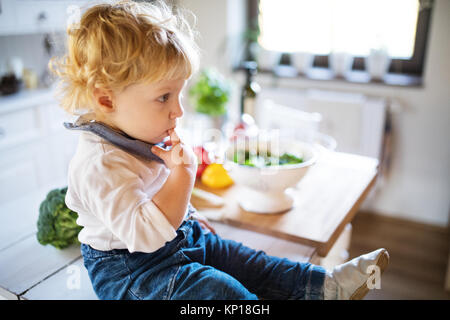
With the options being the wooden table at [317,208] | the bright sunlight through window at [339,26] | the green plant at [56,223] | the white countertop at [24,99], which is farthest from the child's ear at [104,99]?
the bright sunlight through window at [339,26]

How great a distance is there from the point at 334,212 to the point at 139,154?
54cm

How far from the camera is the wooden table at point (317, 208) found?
1000 millimetres

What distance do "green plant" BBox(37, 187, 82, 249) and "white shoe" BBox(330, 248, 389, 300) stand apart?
1.92 feet

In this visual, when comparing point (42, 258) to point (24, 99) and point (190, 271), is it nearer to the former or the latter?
point (190, 271)

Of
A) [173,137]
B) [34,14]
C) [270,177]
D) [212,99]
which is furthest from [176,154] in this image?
[34,14]

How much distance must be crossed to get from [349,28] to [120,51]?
1947 mm

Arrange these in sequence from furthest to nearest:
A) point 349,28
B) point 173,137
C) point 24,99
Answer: point 349,28, point 24,99, point 173,137

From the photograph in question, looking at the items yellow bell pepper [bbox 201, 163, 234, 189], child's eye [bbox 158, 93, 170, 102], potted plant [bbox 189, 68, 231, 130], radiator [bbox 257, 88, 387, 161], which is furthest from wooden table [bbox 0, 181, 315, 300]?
radiator [bbox 257, 88, 387, 161]

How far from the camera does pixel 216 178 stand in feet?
4.02

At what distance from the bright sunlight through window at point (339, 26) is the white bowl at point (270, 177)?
1431mm

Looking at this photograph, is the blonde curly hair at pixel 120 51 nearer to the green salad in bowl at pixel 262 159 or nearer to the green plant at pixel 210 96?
the green salad in bowl at pixel 262 159

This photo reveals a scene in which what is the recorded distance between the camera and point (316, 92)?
8.13 ft

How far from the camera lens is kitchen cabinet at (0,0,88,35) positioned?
3.46 feet

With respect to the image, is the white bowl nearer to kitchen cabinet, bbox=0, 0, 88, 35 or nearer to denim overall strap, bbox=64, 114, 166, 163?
denim overall strap, bbox=64, 114, 166, 163
